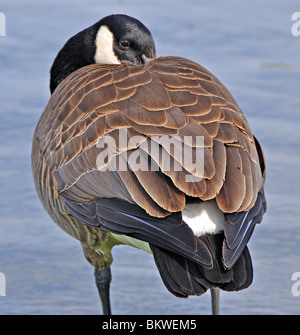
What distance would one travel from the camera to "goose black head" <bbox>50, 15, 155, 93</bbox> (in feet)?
16.5

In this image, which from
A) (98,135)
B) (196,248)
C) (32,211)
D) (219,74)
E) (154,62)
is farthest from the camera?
(219,74)

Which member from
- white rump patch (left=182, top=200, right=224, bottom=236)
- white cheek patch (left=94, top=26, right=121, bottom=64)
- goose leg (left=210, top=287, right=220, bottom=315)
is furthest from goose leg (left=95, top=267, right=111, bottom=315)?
white cheek patch (left=94, top=26, right=121, bottom=64)

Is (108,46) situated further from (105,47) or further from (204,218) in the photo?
(204,218)

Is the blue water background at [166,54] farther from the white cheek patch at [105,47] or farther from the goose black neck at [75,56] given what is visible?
the white cheek patch at [105,47]

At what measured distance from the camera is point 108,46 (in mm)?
5203

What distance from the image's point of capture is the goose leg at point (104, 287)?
476 cm

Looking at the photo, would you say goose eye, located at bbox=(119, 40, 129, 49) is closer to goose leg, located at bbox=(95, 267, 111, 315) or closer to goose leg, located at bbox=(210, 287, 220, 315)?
goose leg, located at bbox=(95, 267, 111, 315)

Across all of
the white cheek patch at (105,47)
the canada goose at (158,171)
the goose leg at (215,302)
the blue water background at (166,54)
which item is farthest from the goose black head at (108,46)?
the goose leg at (215,302)

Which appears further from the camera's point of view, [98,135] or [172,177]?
[98,135]

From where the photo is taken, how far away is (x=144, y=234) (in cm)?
363

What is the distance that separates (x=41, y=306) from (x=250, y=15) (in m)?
4.88

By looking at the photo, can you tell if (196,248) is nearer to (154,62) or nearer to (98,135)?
(98,135)

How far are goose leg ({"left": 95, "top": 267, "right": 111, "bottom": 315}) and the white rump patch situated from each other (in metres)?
1.21

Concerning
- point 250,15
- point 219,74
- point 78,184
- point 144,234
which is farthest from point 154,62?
point 250,15
